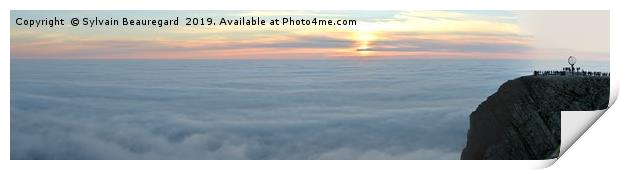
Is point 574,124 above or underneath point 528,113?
underneath

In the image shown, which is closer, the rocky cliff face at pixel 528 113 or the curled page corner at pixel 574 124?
the curled page corner at pixel 574 124

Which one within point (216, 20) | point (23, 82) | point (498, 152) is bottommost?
point (498, 152)

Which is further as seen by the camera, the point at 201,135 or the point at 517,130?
the point at 517,130

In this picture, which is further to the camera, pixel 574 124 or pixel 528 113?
pixel 528 113
